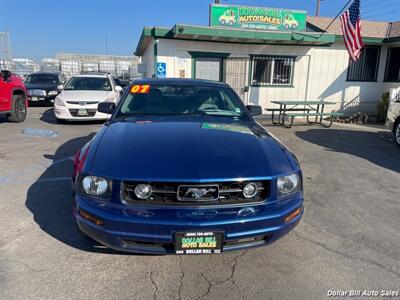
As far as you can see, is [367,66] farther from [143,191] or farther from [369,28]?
[143,191]

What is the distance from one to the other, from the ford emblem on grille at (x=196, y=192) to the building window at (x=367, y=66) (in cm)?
1253

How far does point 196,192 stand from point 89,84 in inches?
382

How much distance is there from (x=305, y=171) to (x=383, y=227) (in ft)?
7.09

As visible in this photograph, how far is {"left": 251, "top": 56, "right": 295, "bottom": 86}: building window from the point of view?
39.9ft

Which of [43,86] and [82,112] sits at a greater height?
[43,86]

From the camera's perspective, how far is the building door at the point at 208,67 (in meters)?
11.7

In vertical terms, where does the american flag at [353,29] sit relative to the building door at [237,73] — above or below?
above

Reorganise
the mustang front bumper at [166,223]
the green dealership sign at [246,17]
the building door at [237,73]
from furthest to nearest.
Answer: the building door at [237,73], the green dealership sign at [246,17], the mustang front bumper at [166,223]

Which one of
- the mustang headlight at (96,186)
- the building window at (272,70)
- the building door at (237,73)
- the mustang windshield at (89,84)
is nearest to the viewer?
the mustang headlight at (96,186)

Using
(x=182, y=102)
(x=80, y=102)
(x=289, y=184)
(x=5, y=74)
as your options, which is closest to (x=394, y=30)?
(x=80, y=102)

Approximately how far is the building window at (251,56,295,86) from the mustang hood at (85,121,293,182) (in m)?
9.52

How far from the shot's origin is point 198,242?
7.63 ft

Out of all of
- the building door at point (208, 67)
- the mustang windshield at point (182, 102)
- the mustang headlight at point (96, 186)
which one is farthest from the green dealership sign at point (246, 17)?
the mustang headlight at point (96, 186)

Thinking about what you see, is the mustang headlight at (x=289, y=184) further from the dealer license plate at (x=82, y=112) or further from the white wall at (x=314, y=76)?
the white wall at (x=314, y=76)
